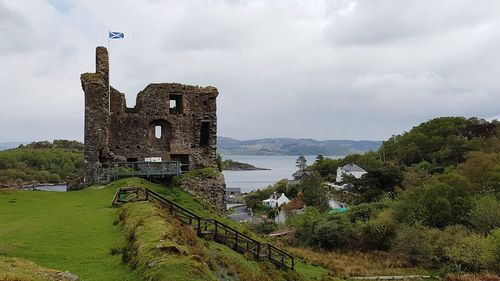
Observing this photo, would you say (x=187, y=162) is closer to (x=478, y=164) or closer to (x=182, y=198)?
(x=182, y=198)

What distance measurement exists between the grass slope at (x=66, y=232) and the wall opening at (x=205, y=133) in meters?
11.6

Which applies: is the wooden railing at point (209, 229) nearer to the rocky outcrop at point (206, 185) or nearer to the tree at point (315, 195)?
the rocky outcrop at point (206, 185)

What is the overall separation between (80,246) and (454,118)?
12410 cm

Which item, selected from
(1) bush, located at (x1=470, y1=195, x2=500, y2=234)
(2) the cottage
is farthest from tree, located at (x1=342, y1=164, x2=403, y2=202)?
(2) the cottage

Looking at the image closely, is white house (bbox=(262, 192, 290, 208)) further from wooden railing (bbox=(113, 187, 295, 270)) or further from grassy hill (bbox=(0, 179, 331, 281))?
grassy hill (bbox=(0, 179, 331, 281))

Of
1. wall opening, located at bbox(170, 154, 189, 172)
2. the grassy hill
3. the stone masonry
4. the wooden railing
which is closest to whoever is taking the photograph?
the grassy hill

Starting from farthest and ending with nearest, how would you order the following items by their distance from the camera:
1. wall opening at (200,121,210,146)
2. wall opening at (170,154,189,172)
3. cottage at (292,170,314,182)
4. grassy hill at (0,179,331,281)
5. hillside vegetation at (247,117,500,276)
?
cottage at (292,170,314,182) → hillside vegetation at (247,117,500,276) → wall opening at (200,121,210,146) → wall opening at (170,154,189,172) → grassy hill at (0,179,331,281)

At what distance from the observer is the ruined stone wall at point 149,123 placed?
104 ft

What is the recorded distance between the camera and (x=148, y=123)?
113 ft

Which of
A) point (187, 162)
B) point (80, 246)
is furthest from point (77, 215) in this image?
point (187, 162)

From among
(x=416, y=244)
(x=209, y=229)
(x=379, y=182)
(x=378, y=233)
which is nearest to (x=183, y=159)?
(x=209, y=229)

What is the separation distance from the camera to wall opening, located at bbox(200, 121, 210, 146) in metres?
36.2

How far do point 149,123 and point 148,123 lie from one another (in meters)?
0.13

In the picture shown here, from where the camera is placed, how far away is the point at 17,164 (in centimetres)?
10512
